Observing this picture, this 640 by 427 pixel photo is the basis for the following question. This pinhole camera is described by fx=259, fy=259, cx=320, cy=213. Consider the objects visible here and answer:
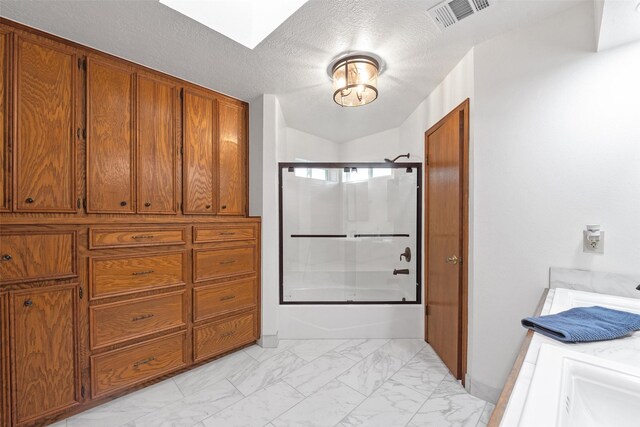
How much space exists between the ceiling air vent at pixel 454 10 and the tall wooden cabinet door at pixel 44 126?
7.12 feet

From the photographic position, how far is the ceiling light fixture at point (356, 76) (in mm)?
1771

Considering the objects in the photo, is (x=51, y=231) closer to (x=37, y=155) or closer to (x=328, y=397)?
(x=37, y=155)

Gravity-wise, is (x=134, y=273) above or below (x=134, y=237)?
below

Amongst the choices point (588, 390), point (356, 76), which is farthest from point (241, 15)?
point (588, 390)

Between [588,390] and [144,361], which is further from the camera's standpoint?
[144,361]

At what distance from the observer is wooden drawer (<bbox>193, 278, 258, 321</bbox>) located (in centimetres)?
202

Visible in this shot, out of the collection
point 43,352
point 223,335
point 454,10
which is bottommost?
point 223,335

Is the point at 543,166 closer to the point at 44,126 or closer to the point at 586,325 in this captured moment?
the point at 586,325

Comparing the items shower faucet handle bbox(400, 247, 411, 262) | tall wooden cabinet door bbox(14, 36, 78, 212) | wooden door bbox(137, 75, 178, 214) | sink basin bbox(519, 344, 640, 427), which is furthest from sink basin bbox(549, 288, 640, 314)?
tall wooden cabinet door bbox(14, 36, 78, 212)

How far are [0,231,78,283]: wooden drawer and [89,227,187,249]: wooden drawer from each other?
108 mm

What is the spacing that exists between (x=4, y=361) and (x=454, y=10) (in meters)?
2.95

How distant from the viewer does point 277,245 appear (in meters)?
2.42

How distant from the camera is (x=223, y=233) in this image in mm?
2164

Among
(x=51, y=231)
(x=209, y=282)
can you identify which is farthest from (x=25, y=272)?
(x=209, y=282)
